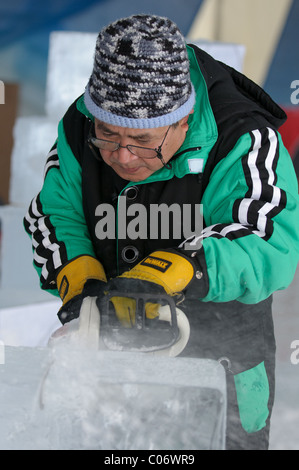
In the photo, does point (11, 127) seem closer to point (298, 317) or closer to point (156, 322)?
point (298, 317)

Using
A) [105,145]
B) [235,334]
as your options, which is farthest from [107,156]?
[235,334]

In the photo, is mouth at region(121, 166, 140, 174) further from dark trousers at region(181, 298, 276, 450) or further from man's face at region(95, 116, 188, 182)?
dark trousers at region(181, 298, 276, 450)

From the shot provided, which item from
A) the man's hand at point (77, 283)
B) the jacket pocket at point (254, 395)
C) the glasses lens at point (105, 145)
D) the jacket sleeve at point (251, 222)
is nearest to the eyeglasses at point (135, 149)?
the glasses lens at point (105, 145)

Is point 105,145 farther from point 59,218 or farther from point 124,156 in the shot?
point 59,218

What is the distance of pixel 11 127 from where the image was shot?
3514 millimetres

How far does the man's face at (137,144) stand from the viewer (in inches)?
45.0

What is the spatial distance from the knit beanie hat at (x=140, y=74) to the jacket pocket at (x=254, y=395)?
0.53 m

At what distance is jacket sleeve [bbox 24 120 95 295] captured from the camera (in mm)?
1342

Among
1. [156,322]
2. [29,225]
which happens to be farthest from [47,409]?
[29,225]

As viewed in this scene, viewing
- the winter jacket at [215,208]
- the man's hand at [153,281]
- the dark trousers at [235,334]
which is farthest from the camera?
the dark trousers at [235,334]

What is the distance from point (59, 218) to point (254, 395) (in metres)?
0.57

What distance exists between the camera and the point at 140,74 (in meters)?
1.08

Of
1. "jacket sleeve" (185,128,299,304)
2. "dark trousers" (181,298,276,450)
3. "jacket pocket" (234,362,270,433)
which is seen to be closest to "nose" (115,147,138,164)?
"jacket sleeve" (185,128,299,304)

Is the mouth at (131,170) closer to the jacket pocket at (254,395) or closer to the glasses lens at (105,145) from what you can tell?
the glasses lens at (105,145)
